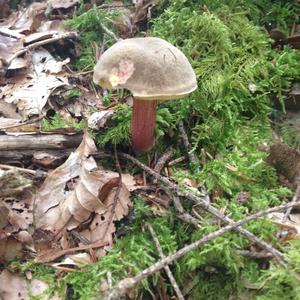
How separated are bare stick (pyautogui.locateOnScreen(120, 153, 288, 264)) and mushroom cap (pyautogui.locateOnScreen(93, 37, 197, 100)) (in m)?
0.40

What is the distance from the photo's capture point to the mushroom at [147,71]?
1.68m

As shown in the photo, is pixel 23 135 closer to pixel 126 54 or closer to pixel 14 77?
pixel 126 54

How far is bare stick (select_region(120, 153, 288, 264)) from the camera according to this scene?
1459 millimetres

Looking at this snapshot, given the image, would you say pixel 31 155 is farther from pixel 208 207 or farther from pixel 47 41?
pixel 47 41

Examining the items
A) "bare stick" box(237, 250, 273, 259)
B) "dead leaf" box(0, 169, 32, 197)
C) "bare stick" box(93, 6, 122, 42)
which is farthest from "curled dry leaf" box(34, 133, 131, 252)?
"bare stick" box(93, 6, 122, 42)

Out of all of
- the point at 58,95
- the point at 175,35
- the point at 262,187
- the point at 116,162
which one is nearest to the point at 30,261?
the point at 116,162

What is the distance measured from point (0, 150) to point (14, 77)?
3.42ft

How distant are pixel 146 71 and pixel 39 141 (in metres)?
0.81

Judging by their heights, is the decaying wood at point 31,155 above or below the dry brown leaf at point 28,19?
below

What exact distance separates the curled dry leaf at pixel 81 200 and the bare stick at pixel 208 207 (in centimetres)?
17

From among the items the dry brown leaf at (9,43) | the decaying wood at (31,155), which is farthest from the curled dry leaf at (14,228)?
the dry brown leaf at (9,43)

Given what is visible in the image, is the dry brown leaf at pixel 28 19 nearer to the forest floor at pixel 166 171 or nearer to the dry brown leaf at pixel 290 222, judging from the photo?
the forest floor at pixel 166 171

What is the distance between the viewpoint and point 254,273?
4.99ft

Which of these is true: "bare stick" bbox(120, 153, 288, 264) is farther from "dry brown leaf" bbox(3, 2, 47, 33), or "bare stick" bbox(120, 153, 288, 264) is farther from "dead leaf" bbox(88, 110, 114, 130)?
"dry brown leaf" bbox(3, 2, 47, 33)
